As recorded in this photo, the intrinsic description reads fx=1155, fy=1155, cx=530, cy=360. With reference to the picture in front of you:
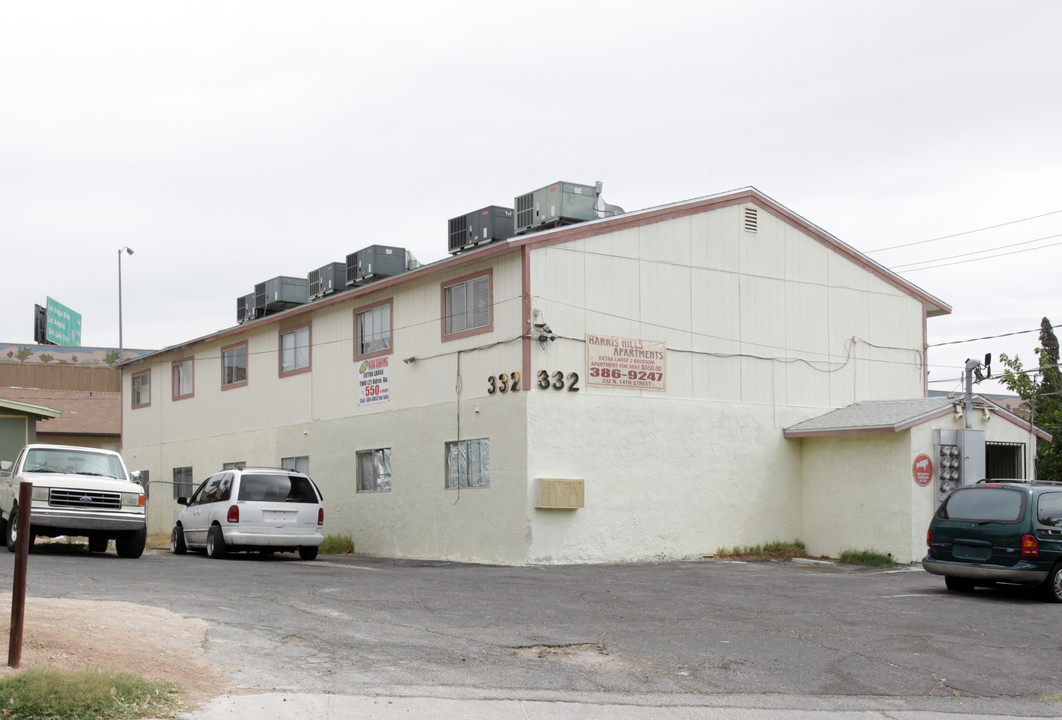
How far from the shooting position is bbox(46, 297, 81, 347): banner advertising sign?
7681 centimetres

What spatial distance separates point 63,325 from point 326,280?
57.3 meters

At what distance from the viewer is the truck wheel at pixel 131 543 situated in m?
19.3

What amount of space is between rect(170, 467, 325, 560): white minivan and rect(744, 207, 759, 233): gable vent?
10.3 meters

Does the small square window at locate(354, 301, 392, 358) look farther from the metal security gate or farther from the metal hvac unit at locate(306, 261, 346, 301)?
the metal security gate

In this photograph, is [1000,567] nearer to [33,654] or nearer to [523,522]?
[523,522]

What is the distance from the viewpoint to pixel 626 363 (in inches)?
850

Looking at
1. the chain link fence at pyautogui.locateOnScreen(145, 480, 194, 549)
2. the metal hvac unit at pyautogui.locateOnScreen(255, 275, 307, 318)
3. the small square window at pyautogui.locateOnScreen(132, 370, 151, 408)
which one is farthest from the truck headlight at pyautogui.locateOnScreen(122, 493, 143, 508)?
the small square window at pyautogui.locateOnScreen(132, 370, 151, 408)

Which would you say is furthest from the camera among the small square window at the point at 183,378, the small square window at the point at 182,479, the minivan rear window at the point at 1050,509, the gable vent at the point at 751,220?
the small square window at the point at 183,378

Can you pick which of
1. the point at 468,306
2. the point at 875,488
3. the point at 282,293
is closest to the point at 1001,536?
the point at 875,488

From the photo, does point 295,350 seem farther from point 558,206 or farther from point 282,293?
point 558,206

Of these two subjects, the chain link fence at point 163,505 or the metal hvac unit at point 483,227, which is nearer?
the metal hvac unit at point 483,227

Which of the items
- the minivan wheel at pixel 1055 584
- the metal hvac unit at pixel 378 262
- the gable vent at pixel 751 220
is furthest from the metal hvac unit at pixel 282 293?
the minivan wheel at pixel 1055 584

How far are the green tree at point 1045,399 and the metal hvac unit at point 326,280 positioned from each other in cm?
2238

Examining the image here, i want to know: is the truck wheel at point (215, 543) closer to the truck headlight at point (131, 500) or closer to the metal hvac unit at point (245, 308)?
the truck headlight at point (131, 500)
